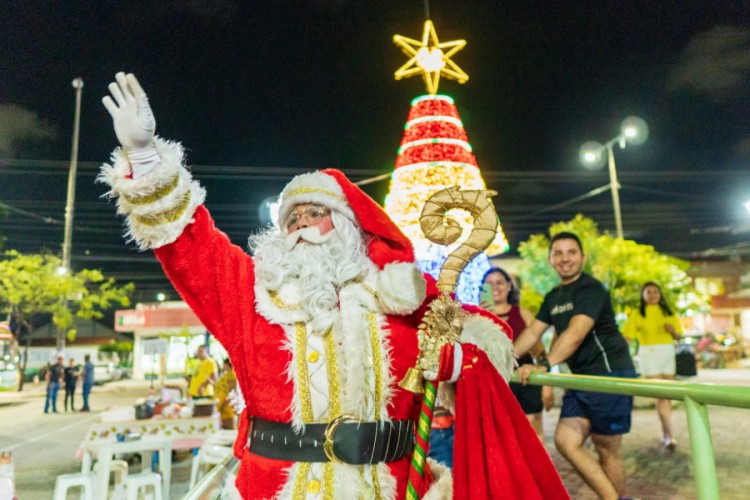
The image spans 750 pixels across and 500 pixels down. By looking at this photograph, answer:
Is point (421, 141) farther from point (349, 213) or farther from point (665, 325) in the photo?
point (349, 213)

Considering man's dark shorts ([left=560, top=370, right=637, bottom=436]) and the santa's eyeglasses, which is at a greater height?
the santa's eyeglasses

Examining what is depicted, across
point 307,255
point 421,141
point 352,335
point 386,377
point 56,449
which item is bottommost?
point 56,449

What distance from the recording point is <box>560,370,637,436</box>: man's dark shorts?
10.5 ft

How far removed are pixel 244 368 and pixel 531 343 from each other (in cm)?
223

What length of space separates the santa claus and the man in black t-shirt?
1.43m

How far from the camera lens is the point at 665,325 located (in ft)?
21.1

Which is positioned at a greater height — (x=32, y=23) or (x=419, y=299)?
(x=32, y=23)

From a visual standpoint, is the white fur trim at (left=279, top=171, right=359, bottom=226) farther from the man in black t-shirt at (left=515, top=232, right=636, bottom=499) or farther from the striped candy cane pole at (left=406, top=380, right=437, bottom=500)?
the man in black t-shirt at (left=515, top=232, right=636, bottom=499)

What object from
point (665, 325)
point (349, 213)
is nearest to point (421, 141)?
point (665, 325)

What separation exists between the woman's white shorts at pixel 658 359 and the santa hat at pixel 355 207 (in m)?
5.41

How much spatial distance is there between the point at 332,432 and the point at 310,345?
0.31m

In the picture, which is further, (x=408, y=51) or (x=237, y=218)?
(x=237, y=218)

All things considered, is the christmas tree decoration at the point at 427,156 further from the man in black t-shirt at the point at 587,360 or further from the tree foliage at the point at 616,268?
the tree foliage at the point at 616,268

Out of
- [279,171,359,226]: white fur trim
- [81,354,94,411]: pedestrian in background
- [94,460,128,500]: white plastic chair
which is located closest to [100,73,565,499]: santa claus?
[279,171,359,226]: white fur trim
